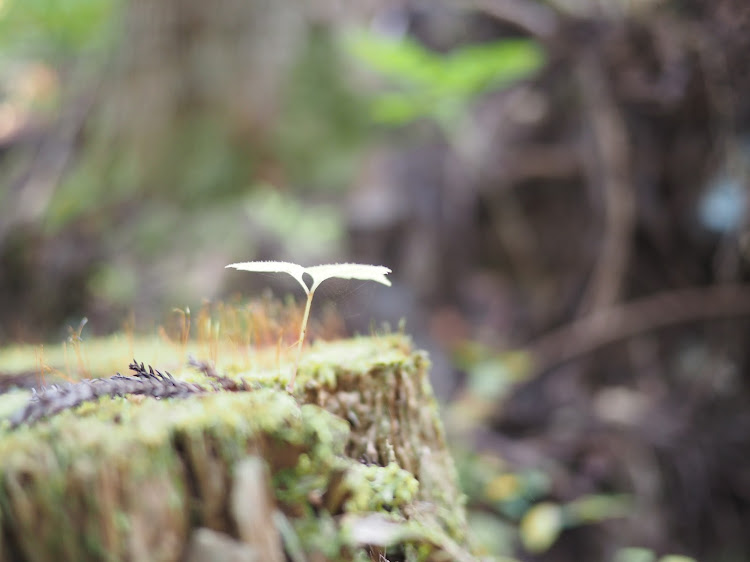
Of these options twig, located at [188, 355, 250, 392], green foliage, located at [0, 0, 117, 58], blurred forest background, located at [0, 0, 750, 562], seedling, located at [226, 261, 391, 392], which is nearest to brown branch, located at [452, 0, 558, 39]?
blurred forest background, located at [0, 0, 750, 562]

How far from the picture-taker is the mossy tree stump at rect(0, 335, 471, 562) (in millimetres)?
677

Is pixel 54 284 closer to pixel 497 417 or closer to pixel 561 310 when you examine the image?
pixel 497 417

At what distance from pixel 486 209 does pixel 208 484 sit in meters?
5.29

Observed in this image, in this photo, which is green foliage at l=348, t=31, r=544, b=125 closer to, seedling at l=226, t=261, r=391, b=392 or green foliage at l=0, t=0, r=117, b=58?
green foliage at l=0, t=0, r=117, b=58

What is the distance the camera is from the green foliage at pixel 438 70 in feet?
13.7

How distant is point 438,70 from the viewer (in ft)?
14.1

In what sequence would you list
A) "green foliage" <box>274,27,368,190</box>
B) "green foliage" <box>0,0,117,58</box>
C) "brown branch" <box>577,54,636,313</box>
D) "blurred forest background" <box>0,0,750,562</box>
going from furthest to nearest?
"green foliage" <box>0,0,117,58</box>
"green foliage" <box>274,27,368,190</box>
"brown branch" <box>577,54,636,313</box>
"blurred forest background" <box>0,0,750,562</box>

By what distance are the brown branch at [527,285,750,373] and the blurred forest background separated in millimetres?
17

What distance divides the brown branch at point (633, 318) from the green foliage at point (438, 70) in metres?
2.01

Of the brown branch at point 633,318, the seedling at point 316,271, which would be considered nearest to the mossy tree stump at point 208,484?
the seedling at point 316,271

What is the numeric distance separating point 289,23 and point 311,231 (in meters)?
2.20

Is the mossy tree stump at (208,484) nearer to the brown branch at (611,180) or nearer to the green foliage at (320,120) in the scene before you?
the brown branch at (611,180)

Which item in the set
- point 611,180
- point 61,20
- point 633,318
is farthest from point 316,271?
point 61,20

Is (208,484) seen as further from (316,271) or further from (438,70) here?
(438,70)
